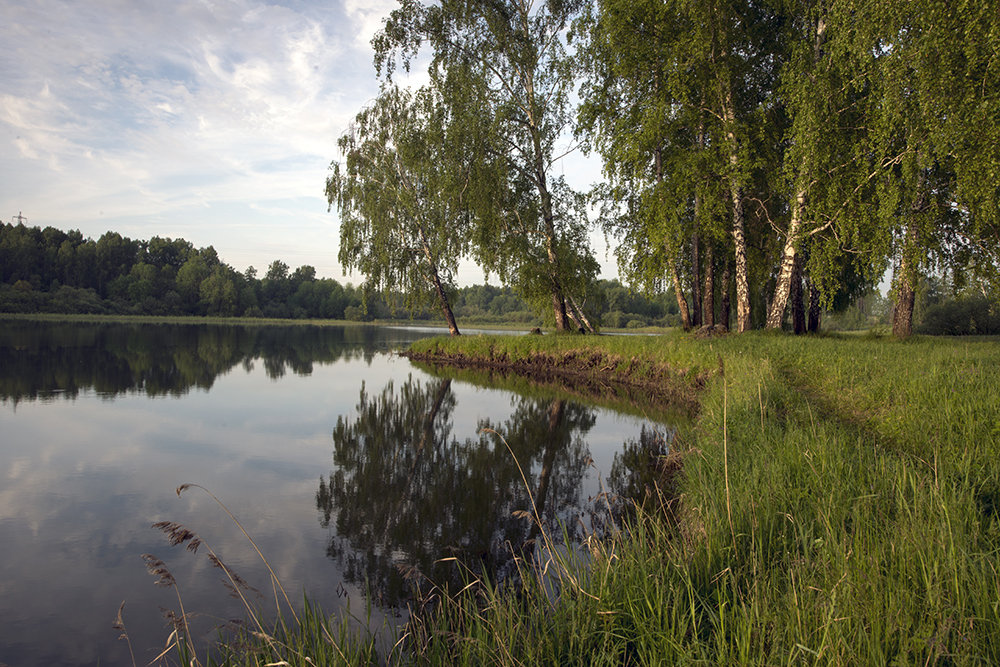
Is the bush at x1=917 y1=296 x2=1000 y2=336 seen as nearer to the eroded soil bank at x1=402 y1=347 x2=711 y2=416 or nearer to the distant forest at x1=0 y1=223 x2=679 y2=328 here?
the eroded soil bank at x1=402 y1=347 x2=711 y2=416

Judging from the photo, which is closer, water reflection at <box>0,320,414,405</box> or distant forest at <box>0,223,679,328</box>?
water reflection at <box>0,320,414,405</box>

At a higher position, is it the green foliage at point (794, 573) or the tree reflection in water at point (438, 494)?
the green foliage at point (794, 573)

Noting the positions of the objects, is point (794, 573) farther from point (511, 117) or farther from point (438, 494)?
point (511, 117)

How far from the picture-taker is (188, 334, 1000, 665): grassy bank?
7.28 feet

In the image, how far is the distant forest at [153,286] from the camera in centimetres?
7294

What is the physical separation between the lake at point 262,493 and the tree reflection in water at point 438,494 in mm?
30

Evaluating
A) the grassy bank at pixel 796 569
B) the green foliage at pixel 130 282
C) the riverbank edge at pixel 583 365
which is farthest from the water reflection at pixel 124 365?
the green foliage at pixel 130 282

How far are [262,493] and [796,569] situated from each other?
6195 millimetres

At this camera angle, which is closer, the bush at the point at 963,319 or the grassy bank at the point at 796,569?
the grassy bank at the point at 796,569

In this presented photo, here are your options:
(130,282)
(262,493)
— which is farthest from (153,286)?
(262,493)

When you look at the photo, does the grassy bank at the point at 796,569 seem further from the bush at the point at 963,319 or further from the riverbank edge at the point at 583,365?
the bush at the point at 963,319

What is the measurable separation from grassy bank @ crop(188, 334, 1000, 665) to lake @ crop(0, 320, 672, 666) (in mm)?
808

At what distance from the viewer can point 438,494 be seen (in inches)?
259

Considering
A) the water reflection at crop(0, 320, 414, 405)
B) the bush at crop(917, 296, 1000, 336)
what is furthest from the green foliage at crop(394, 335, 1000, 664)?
the bush at crop(917, 296, 1000, 336)
